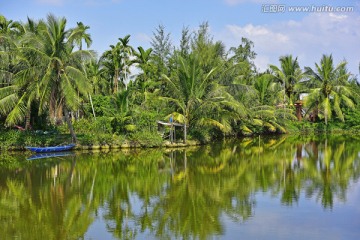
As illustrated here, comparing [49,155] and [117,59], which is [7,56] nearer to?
[49,155]

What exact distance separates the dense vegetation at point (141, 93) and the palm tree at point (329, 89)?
0.08 m

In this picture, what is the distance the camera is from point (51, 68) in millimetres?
20594

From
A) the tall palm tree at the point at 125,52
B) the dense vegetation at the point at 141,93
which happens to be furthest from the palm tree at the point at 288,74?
the tall palm tree at the point at 125,52

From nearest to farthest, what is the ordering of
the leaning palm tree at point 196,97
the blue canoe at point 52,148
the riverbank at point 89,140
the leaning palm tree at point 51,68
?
the leaning palm tree at point 51,68 → the blue canoe at point 52,148 → the riverbank at point 89,140 → the leaning palm tree at point 196,97

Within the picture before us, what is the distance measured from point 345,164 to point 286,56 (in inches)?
913

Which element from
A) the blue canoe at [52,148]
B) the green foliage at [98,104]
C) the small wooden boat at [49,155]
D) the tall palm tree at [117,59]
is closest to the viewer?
the small wooden boat at [49,155]

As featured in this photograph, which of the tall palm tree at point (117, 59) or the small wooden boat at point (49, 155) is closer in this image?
the small wooden boat at point (49, 155)

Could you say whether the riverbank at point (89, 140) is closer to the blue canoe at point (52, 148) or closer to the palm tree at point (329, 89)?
the blue canoe at point (52, 148)

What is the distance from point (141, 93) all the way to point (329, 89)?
16308 mm

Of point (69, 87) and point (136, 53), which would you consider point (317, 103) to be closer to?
point (136, 53)

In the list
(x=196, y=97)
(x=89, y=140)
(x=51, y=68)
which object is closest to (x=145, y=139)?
(x=89, y=140)

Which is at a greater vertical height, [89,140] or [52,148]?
[89,140]

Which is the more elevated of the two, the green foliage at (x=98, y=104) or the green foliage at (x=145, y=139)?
the green foliage at (x=98, y=104)

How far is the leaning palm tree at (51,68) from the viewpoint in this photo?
20.4 meters
